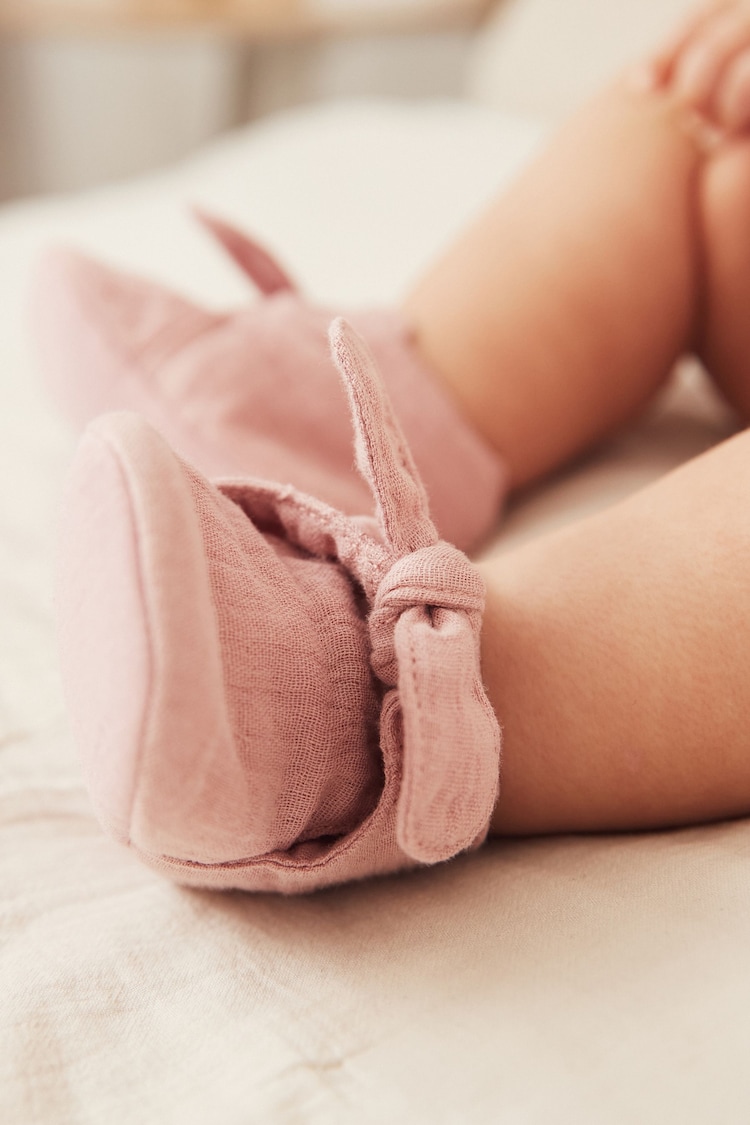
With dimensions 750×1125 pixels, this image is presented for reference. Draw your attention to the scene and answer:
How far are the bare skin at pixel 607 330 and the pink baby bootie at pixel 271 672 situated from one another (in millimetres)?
59

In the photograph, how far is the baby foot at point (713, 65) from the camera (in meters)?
0.59

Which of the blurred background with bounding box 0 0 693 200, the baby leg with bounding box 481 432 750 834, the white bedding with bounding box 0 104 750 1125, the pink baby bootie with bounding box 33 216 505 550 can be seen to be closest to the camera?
the white bedding with bounding box 0 104 750 1125

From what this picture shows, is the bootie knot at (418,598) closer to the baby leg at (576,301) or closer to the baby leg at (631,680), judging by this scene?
the baby leg at (631,680)

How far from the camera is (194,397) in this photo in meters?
0.55

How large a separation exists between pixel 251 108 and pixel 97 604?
2138 mm

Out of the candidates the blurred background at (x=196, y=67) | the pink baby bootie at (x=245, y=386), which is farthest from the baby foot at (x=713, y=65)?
the blurred background at (x=196, y=67)

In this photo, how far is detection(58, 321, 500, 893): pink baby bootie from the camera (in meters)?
0.27

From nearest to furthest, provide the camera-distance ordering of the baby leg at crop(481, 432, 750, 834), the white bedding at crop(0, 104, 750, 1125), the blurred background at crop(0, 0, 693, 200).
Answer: the white bedding at crop(0, 104, 750, 1125)
the baby leg at crop(481, 432, 750, 834)
the blurred background at crop(0, 0, 693, 200)

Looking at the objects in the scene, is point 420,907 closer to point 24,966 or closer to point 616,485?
point 24,966

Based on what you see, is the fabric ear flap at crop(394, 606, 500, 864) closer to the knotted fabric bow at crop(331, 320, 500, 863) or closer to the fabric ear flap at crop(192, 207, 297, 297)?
the knotted fabric bow at crop(331, 320, 500, 863)

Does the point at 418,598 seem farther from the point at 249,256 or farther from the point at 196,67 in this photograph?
the point at 196,67

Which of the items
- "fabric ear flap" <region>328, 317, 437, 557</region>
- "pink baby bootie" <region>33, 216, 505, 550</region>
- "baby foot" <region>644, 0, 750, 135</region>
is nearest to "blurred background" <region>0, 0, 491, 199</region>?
"baby foot" <region>644, 0, 750, 135</region>

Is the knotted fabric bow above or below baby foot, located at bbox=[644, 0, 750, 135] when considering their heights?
below

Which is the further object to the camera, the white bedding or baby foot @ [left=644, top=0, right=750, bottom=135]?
baby foot @ [left=644, top=0, right=750, bottom=135]
